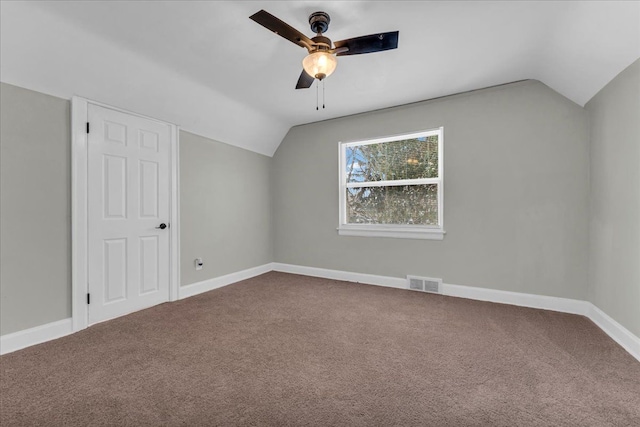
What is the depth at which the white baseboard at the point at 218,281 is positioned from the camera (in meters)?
3.46

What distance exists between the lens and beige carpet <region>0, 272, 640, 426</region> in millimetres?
1470

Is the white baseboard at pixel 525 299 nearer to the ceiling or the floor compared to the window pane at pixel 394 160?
nearer to the floor

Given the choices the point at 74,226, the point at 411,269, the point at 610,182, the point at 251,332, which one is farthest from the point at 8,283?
the point at 610,182

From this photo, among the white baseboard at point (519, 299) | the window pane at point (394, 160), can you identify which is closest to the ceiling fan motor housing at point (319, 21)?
the window pane at point (394, 160)

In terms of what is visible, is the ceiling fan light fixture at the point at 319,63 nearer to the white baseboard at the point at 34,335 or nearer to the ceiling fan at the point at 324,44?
the ceiling fan at the point at 324,44

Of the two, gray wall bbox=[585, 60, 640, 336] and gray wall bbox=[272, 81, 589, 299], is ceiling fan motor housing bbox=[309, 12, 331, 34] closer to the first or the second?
gray wall bbox=[272, 81, 589, 299]

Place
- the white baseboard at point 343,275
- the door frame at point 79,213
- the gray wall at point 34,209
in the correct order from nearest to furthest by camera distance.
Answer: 1. the gray wall at point 34,209
2. the door frame at point 79,213
3. the white baseboard at point 343,275

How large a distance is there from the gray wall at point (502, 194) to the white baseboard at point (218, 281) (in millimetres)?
1398

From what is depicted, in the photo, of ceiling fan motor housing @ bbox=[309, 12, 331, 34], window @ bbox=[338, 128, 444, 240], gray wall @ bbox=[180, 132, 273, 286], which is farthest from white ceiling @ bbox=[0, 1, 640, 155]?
window @ bbox=[338, 128, 444, 240]

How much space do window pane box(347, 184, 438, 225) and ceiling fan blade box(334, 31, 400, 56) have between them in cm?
214

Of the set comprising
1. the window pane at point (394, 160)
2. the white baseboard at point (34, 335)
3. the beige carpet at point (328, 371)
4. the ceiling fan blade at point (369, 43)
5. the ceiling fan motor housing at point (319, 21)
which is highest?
the ceiling fan motor housing at point (319, 21)

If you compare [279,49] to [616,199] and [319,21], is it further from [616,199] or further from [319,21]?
[616,199]

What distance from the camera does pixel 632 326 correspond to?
2094 mm

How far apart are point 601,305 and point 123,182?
4.87 metres
